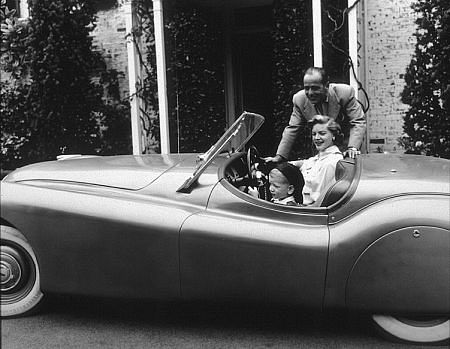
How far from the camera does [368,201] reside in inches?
116

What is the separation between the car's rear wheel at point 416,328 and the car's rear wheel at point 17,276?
6.27 ft

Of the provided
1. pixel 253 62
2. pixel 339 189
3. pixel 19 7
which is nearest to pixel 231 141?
pixel 339 189

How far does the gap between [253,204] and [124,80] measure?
22.4ft

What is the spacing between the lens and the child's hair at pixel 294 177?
3611 millimetres

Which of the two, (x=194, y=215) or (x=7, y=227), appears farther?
(x=7, y=227)

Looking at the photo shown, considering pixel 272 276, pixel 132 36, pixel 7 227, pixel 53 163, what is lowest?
pixel 272 276

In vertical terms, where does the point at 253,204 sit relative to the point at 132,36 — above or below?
below

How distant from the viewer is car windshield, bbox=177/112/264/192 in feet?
10.6

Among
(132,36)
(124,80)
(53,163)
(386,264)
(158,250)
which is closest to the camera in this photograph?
(386,264)

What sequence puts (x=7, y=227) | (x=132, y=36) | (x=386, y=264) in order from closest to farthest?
(x=386, y=264) → (x=7, y=227) → (x=132, y=36)

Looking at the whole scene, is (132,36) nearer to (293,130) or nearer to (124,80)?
(124,80)

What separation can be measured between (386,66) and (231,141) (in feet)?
16.3

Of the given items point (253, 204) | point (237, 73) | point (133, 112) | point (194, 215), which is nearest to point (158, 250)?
point (194, 215)

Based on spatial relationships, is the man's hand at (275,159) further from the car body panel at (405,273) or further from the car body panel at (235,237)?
the car body panel at (405,273)
